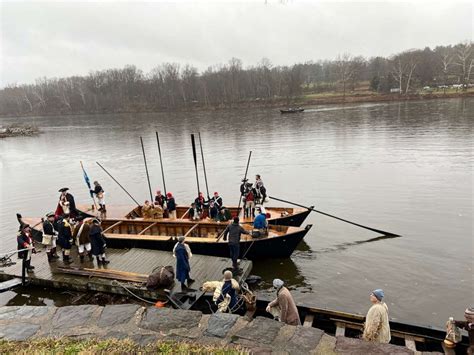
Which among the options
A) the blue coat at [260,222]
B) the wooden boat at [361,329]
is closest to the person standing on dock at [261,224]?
the blue coat at [260,222]

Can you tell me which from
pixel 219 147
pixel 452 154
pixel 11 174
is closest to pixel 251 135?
pixel 219 147

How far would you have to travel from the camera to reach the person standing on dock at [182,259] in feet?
32.0

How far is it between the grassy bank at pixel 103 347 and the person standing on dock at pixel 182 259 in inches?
184

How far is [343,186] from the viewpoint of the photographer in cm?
2259

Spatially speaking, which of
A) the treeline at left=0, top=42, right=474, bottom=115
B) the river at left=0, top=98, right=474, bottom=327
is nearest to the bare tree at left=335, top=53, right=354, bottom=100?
the treeline at left=0, top=42, right=474, bottom=115

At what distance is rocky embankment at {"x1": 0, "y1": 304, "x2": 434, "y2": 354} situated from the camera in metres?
4.90

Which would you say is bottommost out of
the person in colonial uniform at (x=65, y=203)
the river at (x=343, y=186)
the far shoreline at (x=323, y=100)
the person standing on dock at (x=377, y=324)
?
the river at (x=343, y=186)

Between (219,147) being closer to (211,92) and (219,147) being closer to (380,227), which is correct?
(380,227)

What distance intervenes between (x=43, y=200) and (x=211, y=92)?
275 ft

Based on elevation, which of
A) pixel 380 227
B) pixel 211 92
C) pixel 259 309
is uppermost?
pixel 211 92

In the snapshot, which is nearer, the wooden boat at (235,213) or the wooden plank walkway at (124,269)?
the wooden plank walkway at (124,269)

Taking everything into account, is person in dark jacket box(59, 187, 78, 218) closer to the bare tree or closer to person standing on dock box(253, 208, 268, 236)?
person standing on dock box(253, 208, 268, 236)

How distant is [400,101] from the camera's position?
2955 inches

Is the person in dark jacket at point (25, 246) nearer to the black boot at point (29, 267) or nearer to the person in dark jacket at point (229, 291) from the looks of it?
the black boot at point (29, 267)
